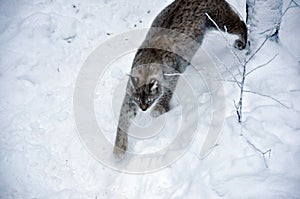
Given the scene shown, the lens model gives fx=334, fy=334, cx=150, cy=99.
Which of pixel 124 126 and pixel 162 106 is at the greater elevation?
pixel 162 106

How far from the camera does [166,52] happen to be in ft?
13.8

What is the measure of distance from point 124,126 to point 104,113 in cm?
43

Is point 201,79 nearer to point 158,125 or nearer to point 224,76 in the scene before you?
point 224,76

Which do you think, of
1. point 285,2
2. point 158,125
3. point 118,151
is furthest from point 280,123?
point 285,2

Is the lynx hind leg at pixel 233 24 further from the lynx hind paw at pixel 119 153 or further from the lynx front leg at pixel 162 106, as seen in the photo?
the lynx hind paw at pixel 119 153

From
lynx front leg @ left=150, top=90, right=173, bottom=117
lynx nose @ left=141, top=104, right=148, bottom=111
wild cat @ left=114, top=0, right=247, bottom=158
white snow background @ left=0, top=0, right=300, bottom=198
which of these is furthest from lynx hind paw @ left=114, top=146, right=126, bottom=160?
lynx front leg @ left=150, top=90, right=173, bottom=117

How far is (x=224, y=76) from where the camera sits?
425cm

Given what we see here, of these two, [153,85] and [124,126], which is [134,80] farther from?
[124,126]

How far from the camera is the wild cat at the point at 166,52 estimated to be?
154 inches

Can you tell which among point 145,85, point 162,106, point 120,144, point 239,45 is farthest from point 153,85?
point 239,45

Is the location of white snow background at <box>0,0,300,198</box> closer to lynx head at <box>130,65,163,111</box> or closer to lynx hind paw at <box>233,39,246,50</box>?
lynx hind paw at <box>233,39,246,50</box>

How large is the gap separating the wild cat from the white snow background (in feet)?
1.13

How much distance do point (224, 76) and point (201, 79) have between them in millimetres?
330

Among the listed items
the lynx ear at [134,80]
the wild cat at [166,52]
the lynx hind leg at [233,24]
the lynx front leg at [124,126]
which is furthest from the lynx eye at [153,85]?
the lynx hind leg at [233,24]
